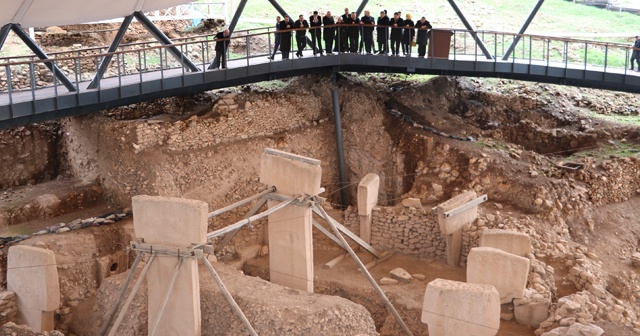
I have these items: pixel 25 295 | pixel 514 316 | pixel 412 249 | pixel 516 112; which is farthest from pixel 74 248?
pixel 516 112

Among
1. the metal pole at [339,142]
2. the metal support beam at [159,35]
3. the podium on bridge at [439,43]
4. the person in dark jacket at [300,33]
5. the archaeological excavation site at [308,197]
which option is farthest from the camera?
the metal pole at [339,142]

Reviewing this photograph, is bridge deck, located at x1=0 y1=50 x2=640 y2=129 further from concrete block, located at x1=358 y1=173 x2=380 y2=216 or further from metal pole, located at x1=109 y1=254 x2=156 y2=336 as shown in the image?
metal pole, located at x1=109 y1=254 x2=156 y2=336

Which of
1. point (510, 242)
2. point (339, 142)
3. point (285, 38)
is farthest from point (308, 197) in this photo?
point (285, 38)

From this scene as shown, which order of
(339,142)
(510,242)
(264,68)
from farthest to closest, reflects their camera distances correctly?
(339,142) → (264,68) → (510,242)

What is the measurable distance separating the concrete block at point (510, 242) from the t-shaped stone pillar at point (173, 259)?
17.9ft

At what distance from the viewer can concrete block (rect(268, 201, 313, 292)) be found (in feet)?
59.1

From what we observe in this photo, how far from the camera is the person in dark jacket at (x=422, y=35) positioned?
2147 centimetres

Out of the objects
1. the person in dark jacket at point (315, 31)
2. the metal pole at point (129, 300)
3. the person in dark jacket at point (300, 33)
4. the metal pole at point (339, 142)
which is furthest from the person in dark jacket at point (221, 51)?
the metal pole at point (129, 300)

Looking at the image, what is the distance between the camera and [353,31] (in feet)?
72.4

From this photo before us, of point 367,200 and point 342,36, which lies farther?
point 342,36

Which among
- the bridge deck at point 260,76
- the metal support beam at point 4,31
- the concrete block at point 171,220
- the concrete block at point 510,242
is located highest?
the metal support beam at point 4,31

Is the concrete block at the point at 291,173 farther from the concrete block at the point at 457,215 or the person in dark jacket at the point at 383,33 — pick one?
the person in dark jacket at the point at 383,33

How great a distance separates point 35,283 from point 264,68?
22.5 feet

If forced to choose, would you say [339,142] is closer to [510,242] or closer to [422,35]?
[422,35]
